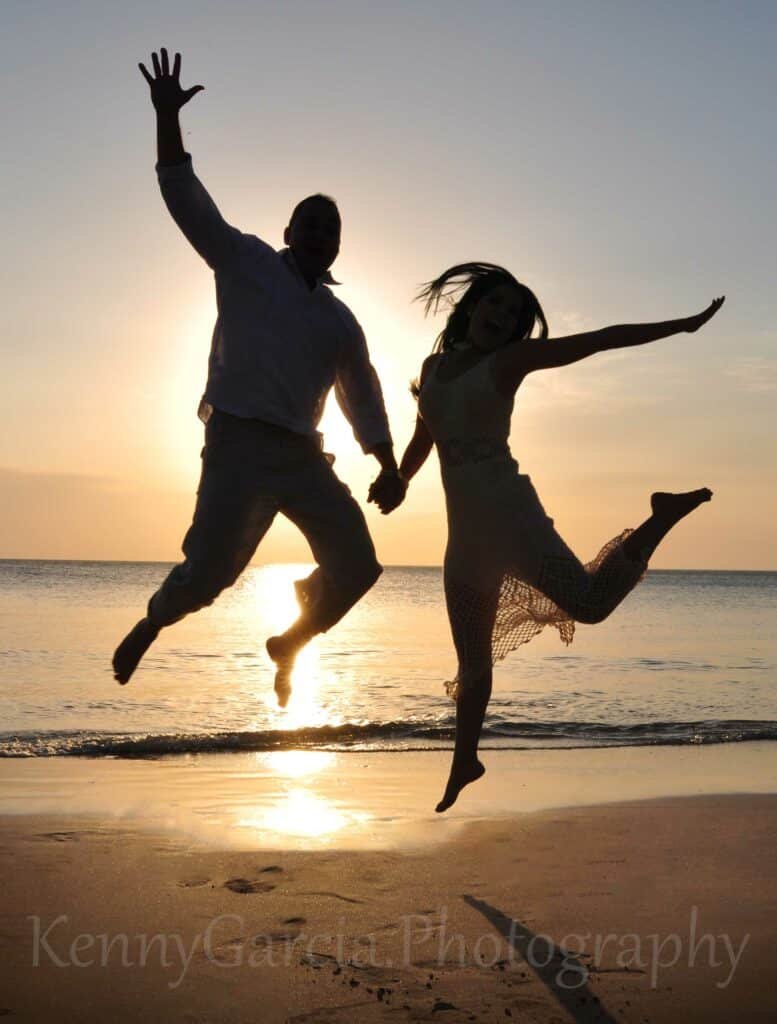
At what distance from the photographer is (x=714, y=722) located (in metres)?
13.1

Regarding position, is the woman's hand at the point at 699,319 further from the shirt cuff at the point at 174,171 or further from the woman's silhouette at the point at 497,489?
the shirt cuff at the point at 174,171

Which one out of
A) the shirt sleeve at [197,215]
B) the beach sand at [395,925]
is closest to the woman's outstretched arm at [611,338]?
the shirt sleeve at [197,215]

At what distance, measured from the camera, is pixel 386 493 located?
551 centimetres

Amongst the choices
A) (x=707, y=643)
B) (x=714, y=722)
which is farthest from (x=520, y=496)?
(x=707, y=643)

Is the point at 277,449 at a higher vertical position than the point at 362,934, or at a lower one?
higher

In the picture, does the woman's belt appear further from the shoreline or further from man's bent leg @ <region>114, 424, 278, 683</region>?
the shoreline

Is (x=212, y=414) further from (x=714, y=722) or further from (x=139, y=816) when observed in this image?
(x=714, y=722)

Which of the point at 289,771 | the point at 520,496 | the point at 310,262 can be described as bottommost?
the point at 289,771

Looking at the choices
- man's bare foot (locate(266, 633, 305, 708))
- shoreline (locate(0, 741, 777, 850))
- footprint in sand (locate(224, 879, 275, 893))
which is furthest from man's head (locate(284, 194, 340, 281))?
shoreline (locate(0, 741, 777, 850))

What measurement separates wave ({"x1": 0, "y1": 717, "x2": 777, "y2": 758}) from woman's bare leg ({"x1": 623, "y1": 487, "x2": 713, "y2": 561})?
6.16m

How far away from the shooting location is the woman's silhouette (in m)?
5.09

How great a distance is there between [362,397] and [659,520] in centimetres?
150

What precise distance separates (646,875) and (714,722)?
7.67 metres

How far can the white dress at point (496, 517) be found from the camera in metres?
5.10
